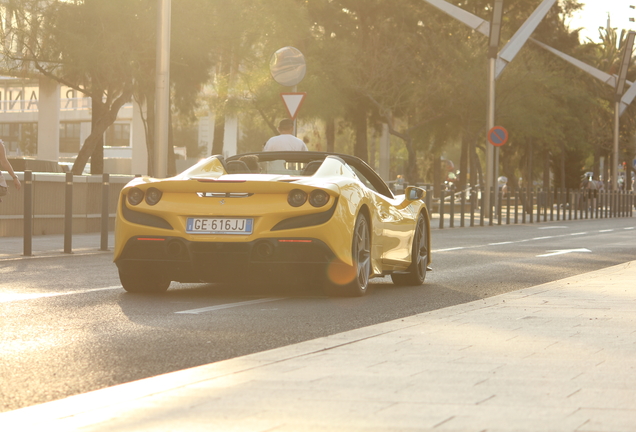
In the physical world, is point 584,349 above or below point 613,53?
below

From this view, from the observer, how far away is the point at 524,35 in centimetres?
3675

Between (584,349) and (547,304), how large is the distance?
96.1 inches

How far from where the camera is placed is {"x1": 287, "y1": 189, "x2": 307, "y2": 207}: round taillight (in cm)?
823

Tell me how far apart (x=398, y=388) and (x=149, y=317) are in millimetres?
3161

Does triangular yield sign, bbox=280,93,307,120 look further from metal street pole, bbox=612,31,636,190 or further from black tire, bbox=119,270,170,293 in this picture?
metal street pole, bbox=612,31,636,190

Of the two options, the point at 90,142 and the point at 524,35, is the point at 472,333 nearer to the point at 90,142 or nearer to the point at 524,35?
the point at 90,142

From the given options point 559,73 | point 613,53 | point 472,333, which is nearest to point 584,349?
point 472,333

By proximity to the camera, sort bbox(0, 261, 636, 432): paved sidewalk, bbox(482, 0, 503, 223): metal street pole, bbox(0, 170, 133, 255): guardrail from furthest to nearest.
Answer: bbox(482, 0, 503, 223): metal street pole < bbox(0, 170, 133, 255): guardrail < bbox(0, 261, 636, 432): paved sidewalk

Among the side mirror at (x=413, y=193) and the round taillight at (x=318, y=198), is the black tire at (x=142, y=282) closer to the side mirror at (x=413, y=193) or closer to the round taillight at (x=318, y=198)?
the round taillight at (x=318, y=198)

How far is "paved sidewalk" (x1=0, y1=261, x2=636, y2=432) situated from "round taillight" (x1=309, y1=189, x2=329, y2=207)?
1.63 m

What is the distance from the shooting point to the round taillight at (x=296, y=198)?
823 cm

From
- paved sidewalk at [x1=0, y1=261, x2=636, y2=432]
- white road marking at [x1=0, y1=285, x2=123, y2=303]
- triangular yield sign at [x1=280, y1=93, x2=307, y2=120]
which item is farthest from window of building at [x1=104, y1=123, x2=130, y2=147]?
paved sidewalk at [x1=0, y1=261, x2=636, y2=432]

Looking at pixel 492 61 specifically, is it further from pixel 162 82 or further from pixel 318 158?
pixel 318 158

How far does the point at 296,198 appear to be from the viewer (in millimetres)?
8250
